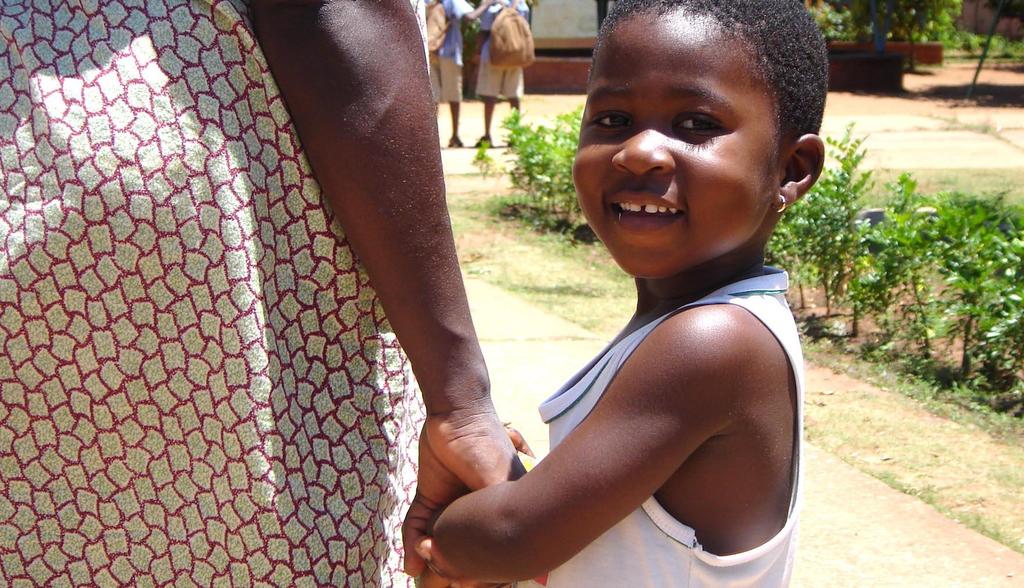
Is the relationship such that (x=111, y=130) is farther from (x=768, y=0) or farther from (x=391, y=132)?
(x=768, y=0)

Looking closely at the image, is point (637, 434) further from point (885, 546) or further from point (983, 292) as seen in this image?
point (983, 292)

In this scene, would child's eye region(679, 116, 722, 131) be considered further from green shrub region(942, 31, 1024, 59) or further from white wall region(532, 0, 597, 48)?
green shrub region(942, 31, 1024, 59)

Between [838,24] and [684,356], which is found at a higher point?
[684,356]

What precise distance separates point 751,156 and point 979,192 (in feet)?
23.3

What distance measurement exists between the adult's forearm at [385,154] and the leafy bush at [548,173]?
5.32m

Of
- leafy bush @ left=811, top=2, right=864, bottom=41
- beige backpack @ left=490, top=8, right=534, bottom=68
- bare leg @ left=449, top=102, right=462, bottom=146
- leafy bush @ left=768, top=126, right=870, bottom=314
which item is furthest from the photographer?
leafy bush @ left=811, top=2, right=864, bottom=41

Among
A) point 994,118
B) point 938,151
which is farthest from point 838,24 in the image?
point 938,151

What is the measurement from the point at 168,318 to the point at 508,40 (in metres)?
10.3

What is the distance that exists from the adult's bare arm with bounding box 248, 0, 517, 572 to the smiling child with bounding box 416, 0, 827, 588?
0.12 meters

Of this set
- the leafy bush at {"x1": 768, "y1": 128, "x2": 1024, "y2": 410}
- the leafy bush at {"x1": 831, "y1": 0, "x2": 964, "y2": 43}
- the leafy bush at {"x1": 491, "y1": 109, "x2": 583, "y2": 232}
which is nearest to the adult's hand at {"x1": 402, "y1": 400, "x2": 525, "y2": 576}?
the leafy bush at {"x1": 768, "y1": 128, "x2": 1024, "y2": 410}

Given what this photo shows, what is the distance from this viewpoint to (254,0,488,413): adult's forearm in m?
1.49

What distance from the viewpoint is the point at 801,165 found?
150cm

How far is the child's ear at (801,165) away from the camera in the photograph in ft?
4.86

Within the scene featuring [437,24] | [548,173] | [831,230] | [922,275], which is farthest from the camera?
[437,24]
